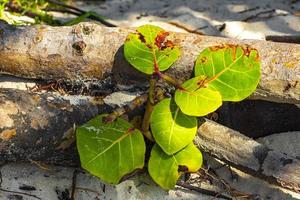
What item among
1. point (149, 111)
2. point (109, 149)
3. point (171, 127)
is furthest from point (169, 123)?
point (109, 149)

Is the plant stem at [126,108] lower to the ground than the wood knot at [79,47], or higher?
lower

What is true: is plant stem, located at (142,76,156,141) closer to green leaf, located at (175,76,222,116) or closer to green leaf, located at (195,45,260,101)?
green leaf, located at (175,76,222,116)

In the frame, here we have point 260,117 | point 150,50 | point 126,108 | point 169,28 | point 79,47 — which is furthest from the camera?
point 169,28

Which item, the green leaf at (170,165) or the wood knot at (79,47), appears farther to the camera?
the wood knot at (79,47)

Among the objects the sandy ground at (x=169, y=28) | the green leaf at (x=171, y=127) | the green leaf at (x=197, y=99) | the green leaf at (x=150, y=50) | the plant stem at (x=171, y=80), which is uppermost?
the green leaf at (x=150, y=50)

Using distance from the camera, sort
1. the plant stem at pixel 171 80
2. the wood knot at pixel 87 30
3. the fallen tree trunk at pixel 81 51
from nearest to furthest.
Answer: the plant stem at pixel 171 80 < the fallen tree trunk at pixel 81 51 < the wood knot at pixel 87 30

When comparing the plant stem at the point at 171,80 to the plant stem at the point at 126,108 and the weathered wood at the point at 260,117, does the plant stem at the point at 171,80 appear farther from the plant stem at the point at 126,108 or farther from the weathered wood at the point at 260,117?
the weathered wood at the point at 260,117

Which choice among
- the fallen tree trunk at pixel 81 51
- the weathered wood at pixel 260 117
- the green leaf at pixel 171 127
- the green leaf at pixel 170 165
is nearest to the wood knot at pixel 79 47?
the fallen tree trunk at pixel 81 51

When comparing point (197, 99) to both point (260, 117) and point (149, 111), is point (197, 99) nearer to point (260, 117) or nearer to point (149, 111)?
point (149, 111)
